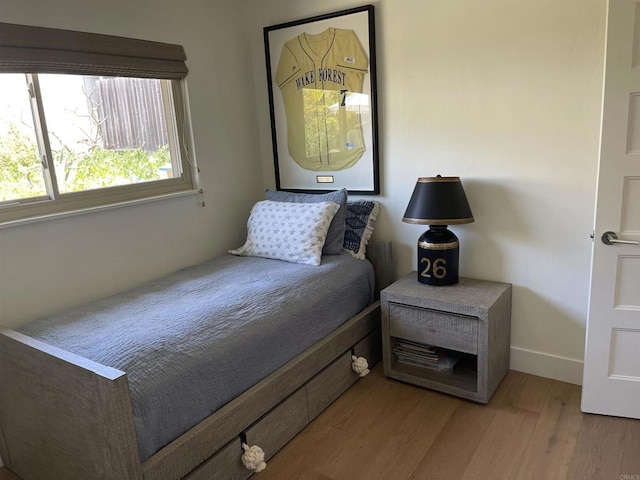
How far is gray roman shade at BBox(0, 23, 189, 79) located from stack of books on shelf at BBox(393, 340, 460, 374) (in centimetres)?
196

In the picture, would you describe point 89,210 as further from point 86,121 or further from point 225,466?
point 225,466

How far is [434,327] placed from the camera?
238cm

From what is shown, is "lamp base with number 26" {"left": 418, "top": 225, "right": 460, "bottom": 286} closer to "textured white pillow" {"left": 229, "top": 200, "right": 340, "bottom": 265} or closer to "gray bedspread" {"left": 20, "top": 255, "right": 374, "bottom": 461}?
"gray bedspread" {"left": 20, "top": 255, "right": 374, "bottom": 461}

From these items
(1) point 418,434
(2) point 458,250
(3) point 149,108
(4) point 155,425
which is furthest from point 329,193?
(4) point 155,425

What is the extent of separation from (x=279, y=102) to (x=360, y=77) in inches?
24.5

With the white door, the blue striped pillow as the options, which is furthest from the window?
the white door

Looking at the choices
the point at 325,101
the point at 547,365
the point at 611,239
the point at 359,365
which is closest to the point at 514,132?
the point at 611,239

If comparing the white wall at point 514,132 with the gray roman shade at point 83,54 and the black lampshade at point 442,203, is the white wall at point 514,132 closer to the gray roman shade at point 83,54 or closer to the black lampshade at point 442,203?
the black lampshade at point 442,203

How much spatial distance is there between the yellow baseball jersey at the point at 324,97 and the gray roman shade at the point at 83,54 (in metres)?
0.68

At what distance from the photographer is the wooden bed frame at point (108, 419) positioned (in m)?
1.46

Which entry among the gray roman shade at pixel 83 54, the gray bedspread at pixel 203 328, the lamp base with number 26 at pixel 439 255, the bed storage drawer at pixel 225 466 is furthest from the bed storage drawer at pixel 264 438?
the gray roman shade at pixel 83 54

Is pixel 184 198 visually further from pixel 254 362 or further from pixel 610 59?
pixel 610 59

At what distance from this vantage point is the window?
2.07 m

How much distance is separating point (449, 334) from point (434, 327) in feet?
0.26
